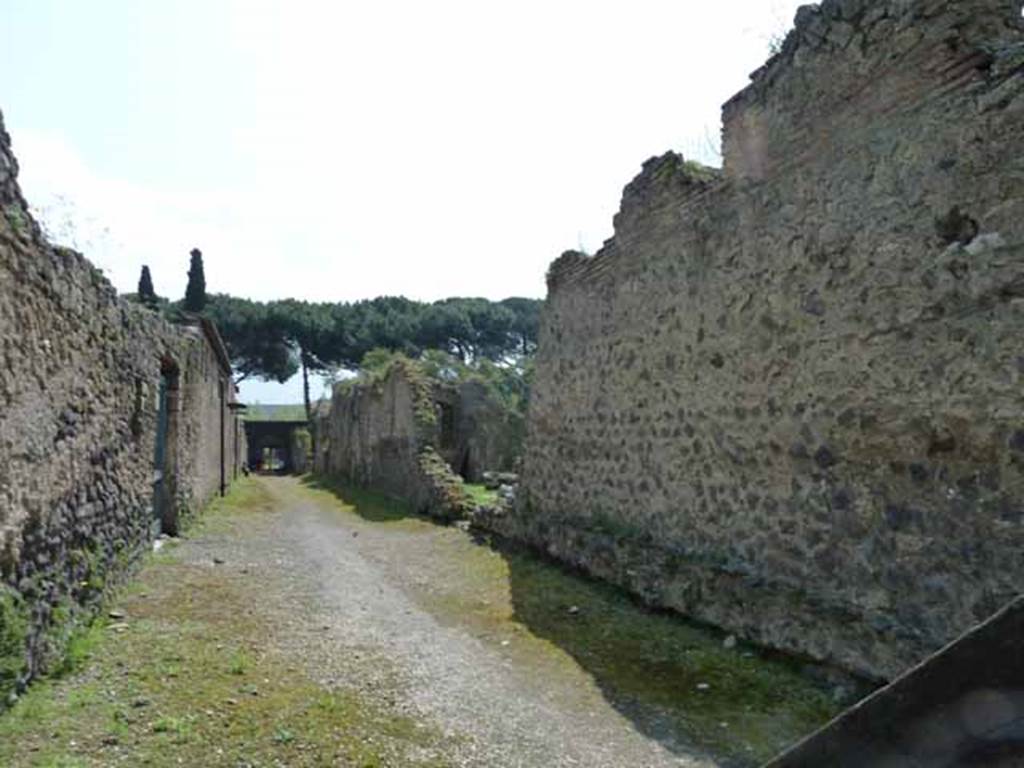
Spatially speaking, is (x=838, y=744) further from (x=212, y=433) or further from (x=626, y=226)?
(x=212, y=433)

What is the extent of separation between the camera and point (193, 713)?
3.96m

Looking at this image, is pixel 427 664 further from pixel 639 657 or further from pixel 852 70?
pixel 852 70

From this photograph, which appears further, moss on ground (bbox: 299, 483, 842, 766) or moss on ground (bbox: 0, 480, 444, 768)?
moss on ground (bbox: 299, 483, 842, 766)

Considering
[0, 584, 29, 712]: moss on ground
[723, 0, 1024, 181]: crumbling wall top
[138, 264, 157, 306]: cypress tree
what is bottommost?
[0, 584, 29, 712]: moss on ground

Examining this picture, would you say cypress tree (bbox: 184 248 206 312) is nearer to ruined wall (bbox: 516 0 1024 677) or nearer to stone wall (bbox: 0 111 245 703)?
stone wall (bbox: 0 111 245 703)

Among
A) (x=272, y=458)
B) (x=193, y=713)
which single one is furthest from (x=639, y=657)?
(x=272, y=458)

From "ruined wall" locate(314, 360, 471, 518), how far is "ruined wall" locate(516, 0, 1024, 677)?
6.50 meters

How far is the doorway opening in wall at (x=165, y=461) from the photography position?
954cm

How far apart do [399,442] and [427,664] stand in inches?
465

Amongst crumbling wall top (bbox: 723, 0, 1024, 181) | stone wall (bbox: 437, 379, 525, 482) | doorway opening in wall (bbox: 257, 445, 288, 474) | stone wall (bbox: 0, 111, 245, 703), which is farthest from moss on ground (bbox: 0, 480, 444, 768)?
doorway opening in wall (bbox: 257, 445, 288, 474)

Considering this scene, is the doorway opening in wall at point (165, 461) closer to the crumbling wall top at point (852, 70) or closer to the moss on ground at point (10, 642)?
the moss on ground at point (10, 642)

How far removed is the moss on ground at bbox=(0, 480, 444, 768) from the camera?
11.5ft

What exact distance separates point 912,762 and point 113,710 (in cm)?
412

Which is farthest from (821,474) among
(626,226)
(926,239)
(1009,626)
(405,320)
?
(405,320)
